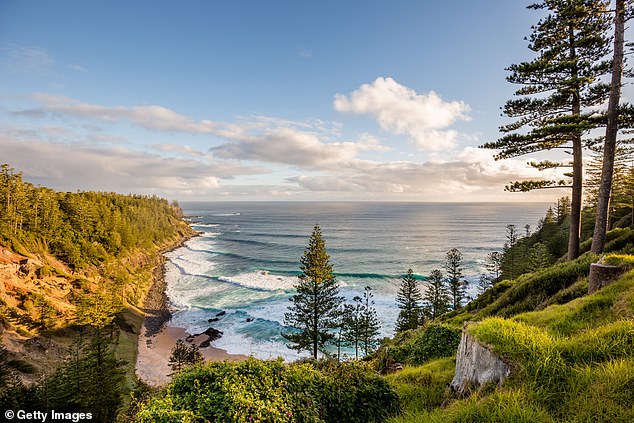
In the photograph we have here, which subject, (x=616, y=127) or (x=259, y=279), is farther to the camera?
(x=259, y=279)

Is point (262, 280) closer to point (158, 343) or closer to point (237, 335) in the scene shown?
point (237, 335)

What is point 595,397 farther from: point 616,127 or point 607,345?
point 616,127

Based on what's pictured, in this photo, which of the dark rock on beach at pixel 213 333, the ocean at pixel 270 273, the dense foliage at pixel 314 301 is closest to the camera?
the dense foliage at pixel 314 301

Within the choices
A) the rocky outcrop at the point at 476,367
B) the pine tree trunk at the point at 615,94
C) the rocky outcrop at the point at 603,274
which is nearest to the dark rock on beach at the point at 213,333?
the rocky outcrop at the point at 476,367

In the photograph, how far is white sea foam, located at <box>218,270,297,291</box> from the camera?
170ft

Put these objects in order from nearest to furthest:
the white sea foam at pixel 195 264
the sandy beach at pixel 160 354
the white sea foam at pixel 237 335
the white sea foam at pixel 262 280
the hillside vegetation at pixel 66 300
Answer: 1. the hillside vegetation at pixel 66 300
2. the sandy beach at pixel 160 354
3. the white sea foam at pixel 237 335
4. the white sea foam at pixel 262 280
5. the white sea foam at pixel 195 264

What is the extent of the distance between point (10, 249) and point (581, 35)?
6160 centimetres

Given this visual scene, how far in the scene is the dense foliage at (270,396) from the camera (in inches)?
157

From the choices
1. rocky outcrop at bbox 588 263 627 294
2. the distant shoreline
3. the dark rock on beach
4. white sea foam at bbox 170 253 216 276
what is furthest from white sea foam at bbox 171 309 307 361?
rocky outcrop at bbox 588 263 627 294

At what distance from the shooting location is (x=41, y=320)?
105 ft

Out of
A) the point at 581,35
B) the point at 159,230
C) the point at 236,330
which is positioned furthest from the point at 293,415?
the point at 159,230

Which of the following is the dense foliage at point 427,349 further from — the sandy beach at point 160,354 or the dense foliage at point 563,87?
the sandy beach at point 160,354

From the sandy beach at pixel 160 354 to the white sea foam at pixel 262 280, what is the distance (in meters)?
16.3

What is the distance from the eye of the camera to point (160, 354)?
1305 inches
